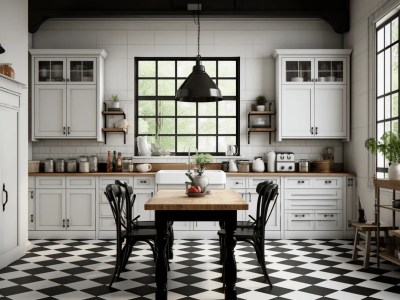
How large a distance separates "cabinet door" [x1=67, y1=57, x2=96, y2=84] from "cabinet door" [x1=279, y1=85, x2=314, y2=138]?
3.17 meters

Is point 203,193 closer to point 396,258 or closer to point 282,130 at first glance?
point 396,258

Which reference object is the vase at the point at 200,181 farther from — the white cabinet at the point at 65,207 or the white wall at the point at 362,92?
the white wall at the point at 362,92

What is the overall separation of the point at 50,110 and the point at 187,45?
2.56 meters

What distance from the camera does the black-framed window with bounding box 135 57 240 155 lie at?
842 cm

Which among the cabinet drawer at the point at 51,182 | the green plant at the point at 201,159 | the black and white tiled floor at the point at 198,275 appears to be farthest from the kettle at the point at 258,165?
the cabinet drawer at the point at 51,182

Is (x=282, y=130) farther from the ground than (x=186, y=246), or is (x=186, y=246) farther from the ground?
(x=282, y=130)

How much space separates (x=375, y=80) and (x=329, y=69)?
1.11 meters

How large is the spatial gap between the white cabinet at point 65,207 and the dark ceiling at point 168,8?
2711 mm

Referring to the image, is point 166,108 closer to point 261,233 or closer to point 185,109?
point 185,109

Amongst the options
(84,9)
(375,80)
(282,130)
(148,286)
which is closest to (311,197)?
(282,130)

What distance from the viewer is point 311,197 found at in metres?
7.61

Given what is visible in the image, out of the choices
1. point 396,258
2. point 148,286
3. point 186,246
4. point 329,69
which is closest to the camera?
point 148,286

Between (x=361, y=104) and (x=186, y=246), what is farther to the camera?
(x=361, y=104)

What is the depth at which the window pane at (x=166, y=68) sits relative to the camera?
8430 mm
